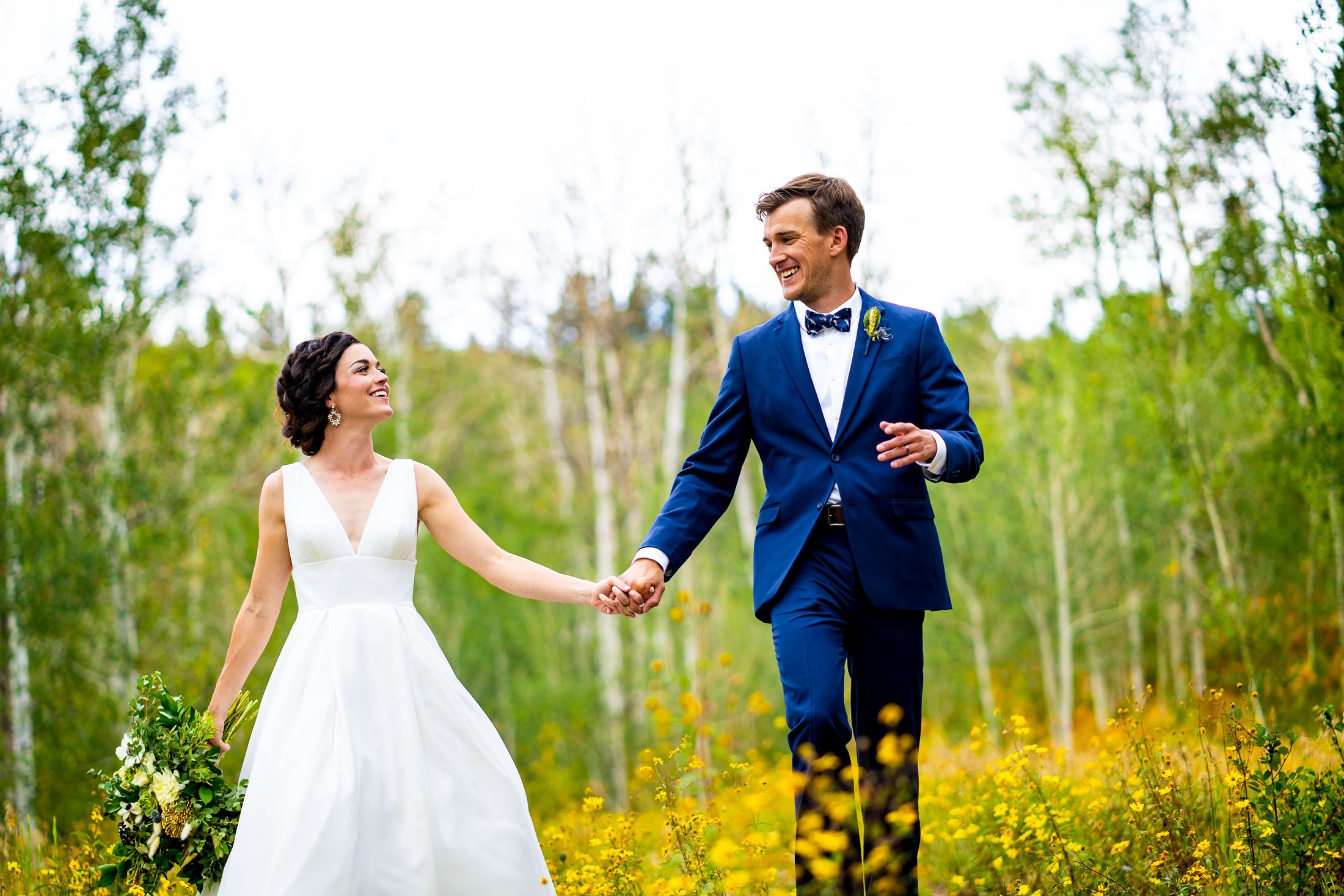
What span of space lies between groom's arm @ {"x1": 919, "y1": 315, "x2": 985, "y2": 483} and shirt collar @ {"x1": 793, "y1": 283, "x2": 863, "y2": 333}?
23 centimetres

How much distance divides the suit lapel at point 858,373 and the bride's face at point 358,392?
1564mm

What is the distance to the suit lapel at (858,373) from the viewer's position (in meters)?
3.75

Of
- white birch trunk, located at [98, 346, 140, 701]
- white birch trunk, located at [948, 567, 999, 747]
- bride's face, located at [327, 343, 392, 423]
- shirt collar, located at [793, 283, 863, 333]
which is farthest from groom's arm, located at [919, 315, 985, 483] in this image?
white birch trunk, located at [948, 567, 999, 747]

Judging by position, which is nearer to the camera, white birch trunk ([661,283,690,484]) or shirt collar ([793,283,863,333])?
shirt collar ([793,283,863,333])

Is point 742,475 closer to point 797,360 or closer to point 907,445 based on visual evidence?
point 797,360

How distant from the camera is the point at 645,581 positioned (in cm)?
389

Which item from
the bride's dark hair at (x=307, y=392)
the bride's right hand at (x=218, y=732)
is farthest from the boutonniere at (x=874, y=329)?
the bride's right hand at (x=218, y=732)

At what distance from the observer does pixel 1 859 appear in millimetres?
4883

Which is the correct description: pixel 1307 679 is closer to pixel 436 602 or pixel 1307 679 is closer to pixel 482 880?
pixel 482 880

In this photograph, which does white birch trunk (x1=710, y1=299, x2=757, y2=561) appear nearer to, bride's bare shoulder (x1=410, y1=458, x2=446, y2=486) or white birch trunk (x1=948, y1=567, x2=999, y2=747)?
white birch trunk (x1=948, y1=567, x2=999, y2=747)

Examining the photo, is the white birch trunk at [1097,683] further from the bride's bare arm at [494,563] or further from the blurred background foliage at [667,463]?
the bride's bare arm at [494,563]

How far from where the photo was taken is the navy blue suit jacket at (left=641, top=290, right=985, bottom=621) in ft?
11.9

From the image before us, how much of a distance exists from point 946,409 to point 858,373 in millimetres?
307

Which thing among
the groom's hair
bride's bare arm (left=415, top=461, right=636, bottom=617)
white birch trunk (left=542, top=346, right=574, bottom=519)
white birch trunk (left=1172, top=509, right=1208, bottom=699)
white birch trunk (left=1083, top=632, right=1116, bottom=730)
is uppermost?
white birch trunk (left=542, top=346, right=574, bottom=519)
